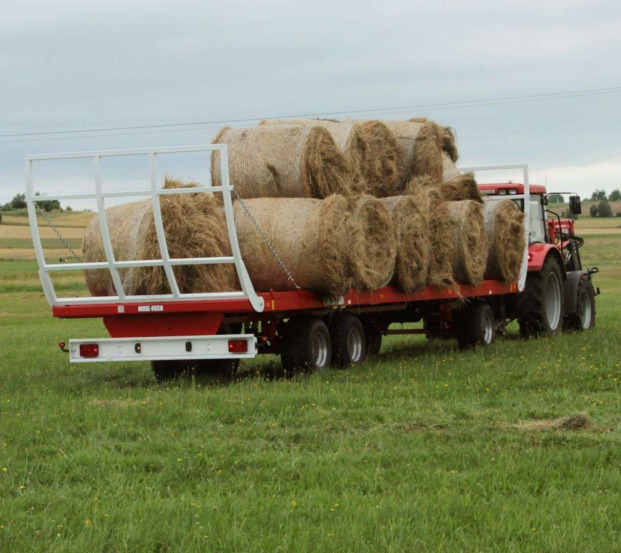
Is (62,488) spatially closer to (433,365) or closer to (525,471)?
(525,471)

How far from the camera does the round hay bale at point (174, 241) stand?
12.5 m

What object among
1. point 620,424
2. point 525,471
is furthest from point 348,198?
point 525,471

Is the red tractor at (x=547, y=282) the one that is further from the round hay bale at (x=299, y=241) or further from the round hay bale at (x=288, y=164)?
the round hay bale at (x=299, y=241)

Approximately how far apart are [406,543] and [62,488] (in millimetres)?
2393

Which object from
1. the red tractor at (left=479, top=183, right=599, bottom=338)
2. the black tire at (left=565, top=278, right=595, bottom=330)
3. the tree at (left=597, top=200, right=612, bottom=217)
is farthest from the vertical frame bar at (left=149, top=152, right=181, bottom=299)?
the tree at (left=597, top=200, right=612, bottom=217)

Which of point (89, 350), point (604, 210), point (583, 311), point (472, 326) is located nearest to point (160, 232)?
point (89, 350)

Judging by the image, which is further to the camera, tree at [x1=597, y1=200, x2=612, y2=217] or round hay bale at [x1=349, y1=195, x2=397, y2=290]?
tree at [x1=597, y1=200, x2=612, y2=217]

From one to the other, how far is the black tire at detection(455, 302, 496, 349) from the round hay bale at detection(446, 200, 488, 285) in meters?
1.07

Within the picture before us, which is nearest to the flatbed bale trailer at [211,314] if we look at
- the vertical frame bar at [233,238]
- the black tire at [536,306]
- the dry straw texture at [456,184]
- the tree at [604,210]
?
the vertical frame bar at [233,238]

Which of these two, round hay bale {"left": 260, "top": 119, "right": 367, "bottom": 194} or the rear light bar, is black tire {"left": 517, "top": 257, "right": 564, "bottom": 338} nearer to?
round hay bale {"left": 260, "top": 119, "right": 367, "bottom": 194}

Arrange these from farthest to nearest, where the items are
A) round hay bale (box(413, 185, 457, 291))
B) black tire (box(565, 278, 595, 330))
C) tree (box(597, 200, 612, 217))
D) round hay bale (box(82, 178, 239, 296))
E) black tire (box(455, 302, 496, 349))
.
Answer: tree (box(597, 200, 612, 217)), black tire (box(565, 278, 595, 330)), black tire (box(455, 302, 496, 349)), round hay bale (box(413, 185, 457, 291)), round hay bale (box(82, 178, 239, 296))

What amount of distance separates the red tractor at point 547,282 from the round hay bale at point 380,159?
3.82 meters

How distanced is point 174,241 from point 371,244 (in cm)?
222

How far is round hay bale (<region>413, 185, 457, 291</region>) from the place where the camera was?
1497 centimetres
